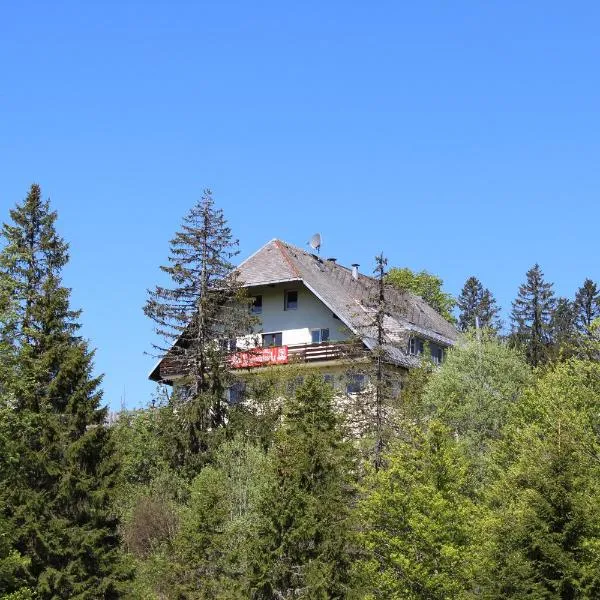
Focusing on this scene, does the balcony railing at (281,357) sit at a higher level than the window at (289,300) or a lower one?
lower

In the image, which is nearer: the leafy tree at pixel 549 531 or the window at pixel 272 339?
the leafy tree at pixel 549 531

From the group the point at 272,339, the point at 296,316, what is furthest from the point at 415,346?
the point at 272,339

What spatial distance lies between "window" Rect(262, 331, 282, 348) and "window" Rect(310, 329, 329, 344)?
2.05 m

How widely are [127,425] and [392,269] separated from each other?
46077mm

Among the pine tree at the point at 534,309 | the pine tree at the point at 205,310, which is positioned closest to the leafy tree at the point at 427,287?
the pine tree at the point at 534,309

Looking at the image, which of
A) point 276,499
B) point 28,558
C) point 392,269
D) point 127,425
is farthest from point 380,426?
point 392,269

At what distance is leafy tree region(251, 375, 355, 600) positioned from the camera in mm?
31172

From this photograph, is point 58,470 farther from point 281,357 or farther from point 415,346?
point 415,346

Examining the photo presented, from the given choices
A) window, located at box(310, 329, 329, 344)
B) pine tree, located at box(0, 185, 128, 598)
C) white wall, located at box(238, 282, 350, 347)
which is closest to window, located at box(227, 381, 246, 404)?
white wall, located at box(238, 282, 350, 347)

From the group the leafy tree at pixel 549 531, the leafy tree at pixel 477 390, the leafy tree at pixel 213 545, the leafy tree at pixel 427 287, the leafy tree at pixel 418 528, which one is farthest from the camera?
the leafy tree at pixel 427 287

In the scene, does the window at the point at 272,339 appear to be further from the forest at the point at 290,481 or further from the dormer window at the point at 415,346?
the forest at the point at 290,481

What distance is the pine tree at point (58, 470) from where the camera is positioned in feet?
118

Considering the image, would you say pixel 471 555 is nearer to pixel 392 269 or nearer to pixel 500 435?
pixel 500 435

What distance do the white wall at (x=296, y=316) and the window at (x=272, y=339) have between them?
0.21m
